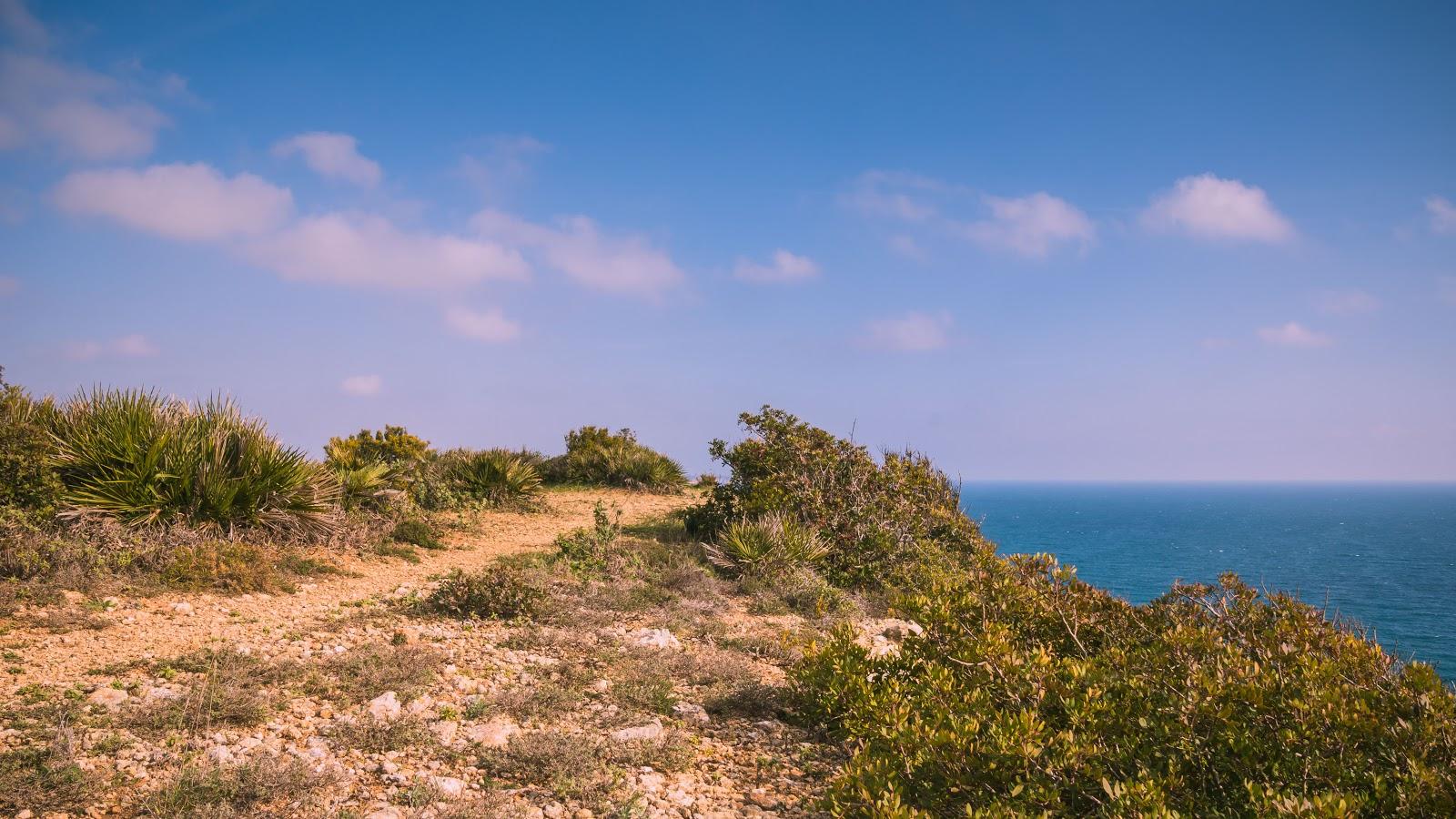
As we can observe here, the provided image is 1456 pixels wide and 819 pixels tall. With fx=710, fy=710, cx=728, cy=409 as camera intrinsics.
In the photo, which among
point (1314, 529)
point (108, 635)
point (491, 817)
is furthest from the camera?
point (1314, 529)

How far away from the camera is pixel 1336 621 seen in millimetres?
5176

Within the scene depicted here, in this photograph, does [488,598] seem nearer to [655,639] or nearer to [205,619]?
[655,639]

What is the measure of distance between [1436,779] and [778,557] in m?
7.53

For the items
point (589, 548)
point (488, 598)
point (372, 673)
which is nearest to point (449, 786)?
point (372, 673)

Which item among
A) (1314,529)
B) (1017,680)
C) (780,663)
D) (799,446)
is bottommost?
(1314,529)

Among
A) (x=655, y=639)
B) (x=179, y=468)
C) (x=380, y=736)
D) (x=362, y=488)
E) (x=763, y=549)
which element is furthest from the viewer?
(x=362, y=488)

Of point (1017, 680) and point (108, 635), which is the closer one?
point (1017, 680)

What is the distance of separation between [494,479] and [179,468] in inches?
285

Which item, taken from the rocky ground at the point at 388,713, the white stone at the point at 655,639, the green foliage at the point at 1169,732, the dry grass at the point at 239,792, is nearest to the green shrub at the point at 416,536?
the rocky ground at the point at 388,713

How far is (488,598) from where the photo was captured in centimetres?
708

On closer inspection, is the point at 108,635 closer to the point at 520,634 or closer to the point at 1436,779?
the point at 520,634

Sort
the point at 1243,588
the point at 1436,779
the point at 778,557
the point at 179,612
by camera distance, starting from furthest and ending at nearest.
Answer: the point at 778,557 → the point at 179,612 → the point at 1243,588 → the point at 1436,779

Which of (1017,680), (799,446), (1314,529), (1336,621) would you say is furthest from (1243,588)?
(1314,529)

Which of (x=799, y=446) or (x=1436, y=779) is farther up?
(x=799, y=446)
